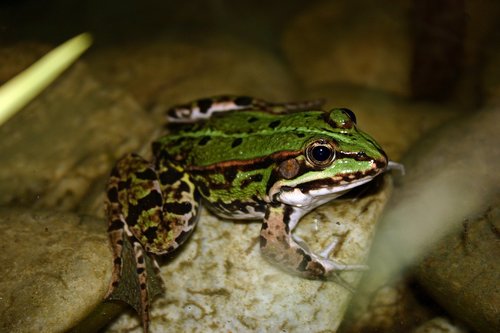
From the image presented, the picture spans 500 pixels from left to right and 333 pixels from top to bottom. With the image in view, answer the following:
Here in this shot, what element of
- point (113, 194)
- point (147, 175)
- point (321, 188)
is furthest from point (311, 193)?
point (113, 194)

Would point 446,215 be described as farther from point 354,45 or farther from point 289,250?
point 354,45

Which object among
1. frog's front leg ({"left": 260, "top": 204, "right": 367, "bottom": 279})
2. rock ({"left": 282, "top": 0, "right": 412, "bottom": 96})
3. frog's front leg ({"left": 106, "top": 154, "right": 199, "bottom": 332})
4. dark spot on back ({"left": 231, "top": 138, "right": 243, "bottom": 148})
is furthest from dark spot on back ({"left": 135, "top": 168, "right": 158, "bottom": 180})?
rock ({"left": 282, "top": 0, "right": 412, "bottom": 96})

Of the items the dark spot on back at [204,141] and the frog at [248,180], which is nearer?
the frog at [248,180]

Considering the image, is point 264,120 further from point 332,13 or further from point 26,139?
point 332,13

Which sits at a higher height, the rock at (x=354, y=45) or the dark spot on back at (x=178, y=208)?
the rock at (x=354, y=45)

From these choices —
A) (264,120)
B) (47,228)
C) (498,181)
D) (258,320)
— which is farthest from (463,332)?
(47,228)

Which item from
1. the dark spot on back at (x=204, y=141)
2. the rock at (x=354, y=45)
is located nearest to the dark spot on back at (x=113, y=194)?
the dark spot on back at (x=204, y=141)

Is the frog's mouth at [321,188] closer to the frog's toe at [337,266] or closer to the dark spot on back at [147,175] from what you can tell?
the frog's toe at [337,266]

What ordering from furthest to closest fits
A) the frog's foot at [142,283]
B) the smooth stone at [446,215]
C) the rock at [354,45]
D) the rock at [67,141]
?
1. the rock at [354,45]
2. the rock at [67,141]
3. the frog's foot at [142,283]
4. the smooth stone at [446,215]
